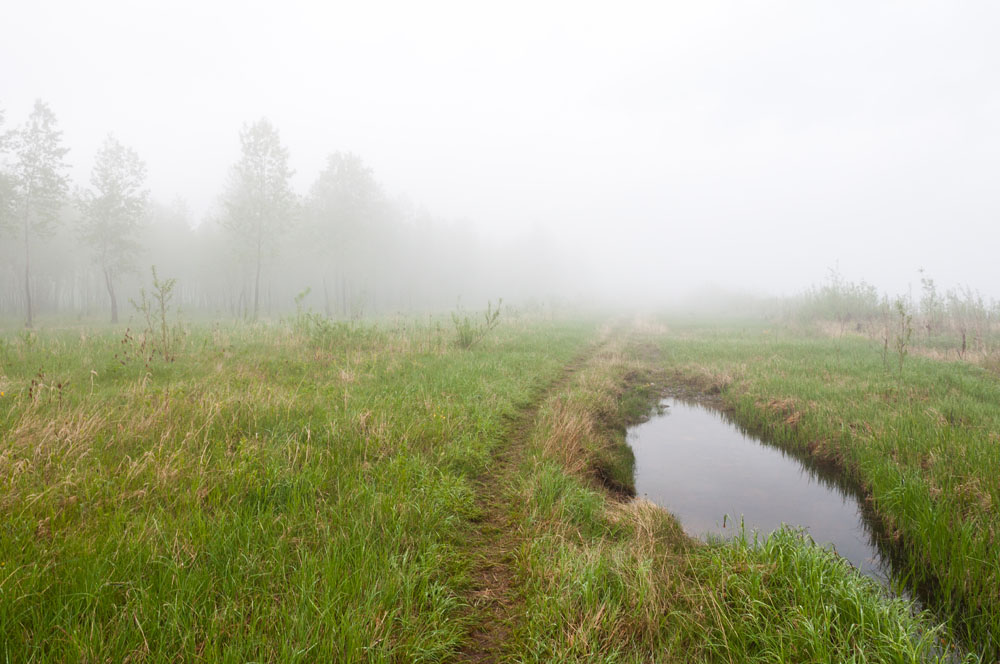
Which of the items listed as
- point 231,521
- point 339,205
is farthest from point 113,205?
point 231,521

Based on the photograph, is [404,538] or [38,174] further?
[38,174]

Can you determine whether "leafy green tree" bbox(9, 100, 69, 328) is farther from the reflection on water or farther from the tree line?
the reflection on water

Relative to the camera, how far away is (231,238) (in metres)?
34.7

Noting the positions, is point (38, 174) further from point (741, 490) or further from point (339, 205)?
point (741, 490)

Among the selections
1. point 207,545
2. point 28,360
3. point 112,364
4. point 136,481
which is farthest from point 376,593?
point 28,360

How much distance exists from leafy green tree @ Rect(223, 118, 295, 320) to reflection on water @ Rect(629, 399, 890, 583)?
2883 cm

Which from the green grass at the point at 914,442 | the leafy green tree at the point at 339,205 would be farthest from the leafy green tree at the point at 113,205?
the green grass at the point at 914,442

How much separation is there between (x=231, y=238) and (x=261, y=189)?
396 inches

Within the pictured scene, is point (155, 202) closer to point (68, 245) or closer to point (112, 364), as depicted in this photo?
point (68, 245)

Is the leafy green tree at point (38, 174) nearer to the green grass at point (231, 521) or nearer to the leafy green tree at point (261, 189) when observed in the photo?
the leafy green tree at point (261, 189)

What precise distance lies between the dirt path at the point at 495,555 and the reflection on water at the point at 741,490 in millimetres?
1701

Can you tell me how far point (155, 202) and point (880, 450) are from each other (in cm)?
6587

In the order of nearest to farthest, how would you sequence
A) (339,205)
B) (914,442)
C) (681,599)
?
(681,599)
(914,442)
(339,205)

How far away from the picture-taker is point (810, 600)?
2.30 meters
